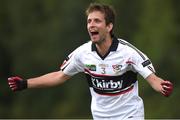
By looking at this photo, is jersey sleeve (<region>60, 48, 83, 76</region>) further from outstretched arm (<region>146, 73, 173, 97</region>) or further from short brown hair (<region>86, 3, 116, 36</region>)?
outstretched arm (<region>146, 73, 173, 97</region>)

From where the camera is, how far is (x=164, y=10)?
18.0 meters

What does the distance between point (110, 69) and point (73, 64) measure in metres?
0.48

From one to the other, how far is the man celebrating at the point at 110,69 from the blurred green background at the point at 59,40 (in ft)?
33.5

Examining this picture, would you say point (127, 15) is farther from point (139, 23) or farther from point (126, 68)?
point (126, 68)

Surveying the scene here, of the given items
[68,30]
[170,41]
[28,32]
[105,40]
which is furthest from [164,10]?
[105,40]

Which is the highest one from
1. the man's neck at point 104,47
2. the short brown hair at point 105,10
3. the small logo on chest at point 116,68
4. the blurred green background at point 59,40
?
the short brown hair at point 105,10

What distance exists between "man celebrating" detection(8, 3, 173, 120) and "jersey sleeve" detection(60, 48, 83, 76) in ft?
0.29

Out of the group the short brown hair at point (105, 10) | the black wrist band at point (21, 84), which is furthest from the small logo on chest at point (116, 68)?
the black wrist band at point (21, 84)

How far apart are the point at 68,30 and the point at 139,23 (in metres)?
2.53

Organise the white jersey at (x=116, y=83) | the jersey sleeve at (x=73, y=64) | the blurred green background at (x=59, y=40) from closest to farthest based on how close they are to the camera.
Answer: the white jersey at (x=116, y=83)
the jersey sleeve at (x=73, y=64)
the blurred green background at (x=59, y=40)

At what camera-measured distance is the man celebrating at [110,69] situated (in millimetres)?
7598

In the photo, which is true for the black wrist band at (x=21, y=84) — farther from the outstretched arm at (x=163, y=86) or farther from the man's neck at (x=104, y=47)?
the outstretched arm at (x=163, y=86)

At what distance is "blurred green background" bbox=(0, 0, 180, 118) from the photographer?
59.4 feet

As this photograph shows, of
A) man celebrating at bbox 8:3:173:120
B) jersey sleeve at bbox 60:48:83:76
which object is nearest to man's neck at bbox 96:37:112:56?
man celebrating at bbox 8:3:173:120
